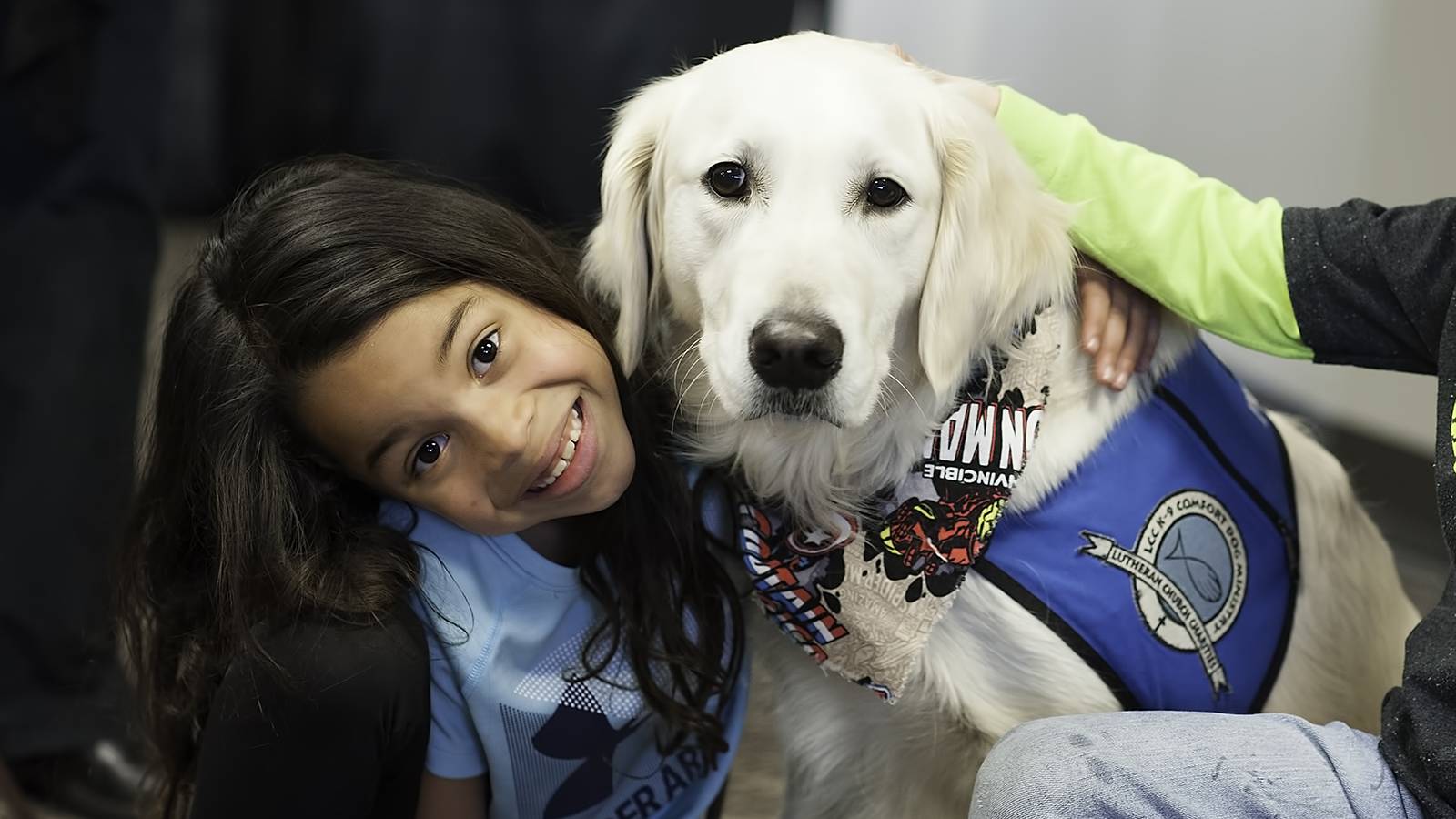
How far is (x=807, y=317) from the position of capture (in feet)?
3.59

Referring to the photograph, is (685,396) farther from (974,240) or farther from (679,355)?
(974,240)

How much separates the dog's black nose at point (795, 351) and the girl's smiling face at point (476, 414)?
0.69 feet

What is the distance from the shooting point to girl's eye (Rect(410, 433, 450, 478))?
1.24 m

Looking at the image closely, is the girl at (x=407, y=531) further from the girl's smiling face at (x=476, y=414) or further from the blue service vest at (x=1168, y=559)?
the blue service vest at (x=1168, y=559)

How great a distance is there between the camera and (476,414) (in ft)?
3.91

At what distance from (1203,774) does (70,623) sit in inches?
57.7

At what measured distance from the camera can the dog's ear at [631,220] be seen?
1.33 meters

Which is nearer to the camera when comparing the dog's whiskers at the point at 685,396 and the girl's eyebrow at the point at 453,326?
the girl's eyebrow at the point at 453,326

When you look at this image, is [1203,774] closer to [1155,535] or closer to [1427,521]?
[1155,535]

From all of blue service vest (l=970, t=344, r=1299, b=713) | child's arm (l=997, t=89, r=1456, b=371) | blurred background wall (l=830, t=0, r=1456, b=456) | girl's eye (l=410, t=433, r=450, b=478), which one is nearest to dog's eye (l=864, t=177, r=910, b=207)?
child's arm (l=997, t=89, r=1456, b=371)

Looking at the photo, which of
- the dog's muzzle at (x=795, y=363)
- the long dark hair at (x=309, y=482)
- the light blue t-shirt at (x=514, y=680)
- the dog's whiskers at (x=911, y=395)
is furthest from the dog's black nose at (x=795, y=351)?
the light blue t-shirt at (x=514, y=680)

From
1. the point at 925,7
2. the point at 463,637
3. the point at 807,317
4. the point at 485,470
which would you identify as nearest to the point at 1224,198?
the point at 807,317

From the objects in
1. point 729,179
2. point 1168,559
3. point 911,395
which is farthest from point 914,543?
point 729,179

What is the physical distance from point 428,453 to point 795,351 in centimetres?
37
